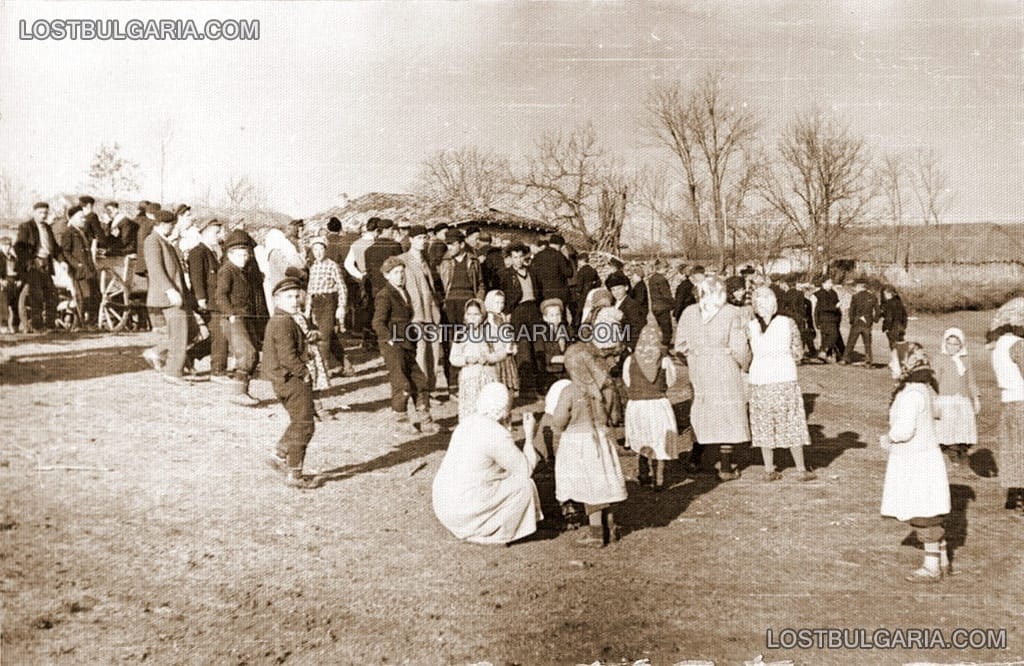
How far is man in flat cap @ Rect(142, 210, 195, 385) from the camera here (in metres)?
6.40

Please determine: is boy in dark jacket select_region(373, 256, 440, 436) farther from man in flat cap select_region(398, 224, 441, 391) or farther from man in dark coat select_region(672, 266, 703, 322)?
man in dark coat select_region(672, 266, 703, 322)

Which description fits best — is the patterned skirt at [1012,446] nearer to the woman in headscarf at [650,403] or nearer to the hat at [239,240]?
the woman in headscarf at [650,403]

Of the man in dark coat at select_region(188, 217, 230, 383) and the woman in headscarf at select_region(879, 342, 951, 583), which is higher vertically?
the man in dark coat at select_region(188, 217, 230, 383)

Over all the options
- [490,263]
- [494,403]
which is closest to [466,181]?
[490,263]

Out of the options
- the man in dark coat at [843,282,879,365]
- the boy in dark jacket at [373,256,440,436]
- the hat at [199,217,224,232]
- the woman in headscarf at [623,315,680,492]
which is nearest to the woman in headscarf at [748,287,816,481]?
the woman in headscarf at [623,315,680,492]

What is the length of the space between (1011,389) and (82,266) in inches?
275

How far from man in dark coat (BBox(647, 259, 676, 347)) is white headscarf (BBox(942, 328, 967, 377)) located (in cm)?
418

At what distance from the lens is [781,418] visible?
5.93 m

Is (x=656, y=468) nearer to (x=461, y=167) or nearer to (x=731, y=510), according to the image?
(x=731, y=510)

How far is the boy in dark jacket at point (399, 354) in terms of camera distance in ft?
20.9

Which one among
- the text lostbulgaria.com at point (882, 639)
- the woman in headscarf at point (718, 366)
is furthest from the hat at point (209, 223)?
the text lostbulgaria.com at point (882, 639)

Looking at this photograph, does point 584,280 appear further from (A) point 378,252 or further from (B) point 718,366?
(B) point 718,366

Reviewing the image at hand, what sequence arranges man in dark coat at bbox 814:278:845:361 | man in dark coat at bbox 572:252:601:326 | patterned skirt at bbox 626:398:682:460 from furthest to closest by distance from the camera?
man in dark coat at bbox 814:278:845:361, man in dark coat at bbox 572:252:601:326, patterned skirt at bbox 626:398:682:460

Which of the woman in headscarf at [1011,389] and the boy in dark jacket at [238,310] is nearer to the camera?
the woman in headscarf at [1011,389]
